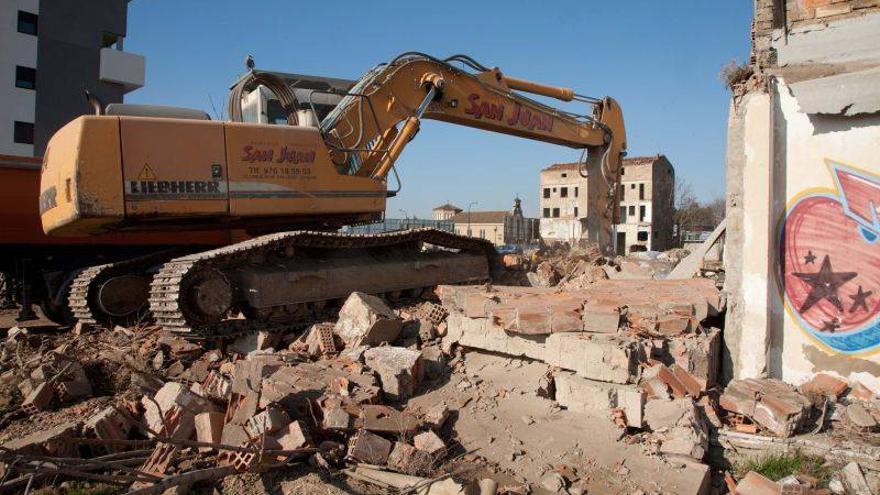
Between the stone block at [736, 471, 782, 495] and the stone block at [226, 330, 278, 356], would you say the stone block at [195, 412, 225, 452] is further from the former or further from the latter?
the stone block at [736, 471, 782, 495]

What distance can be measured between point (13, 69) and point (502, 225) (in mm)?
35611

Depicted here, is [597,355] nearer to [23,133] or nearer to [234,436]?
[234,436]

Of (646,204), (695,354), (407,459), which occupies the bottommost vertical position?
(407,459)

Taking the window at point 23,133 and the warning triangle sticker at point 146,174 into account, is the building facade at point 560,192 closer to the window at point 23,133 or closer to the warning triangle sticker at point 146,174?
the window at point 23,133

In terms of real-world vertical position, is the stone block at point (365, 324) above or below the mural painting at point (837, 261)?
below

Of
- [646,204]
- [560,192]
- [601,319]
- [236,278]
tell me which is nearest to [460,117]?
[236,278]

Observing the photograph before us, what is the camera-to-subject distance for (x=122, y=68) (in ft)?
91.2

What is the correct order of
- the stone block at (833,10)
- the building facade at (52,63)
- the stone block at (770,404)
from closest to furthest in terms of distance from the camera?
the stone block at (770,404), the stone block at (833,10), the building facade at (52,63)

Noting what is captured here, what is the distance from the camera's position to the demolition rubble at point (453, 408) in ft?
13.7

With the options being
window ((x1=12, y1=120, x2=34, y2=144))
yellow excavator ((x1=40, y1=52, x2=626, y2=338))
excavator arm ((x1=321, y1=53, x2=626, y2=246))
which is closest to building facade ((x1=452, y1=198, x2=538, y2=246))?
window ((x1=12, y1=120, x2=34, y2=144))

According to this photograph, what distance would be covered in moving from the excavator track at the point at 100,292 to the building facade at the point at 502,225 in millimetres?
34027

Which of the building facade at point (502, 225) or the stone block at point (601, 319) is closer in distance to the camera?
the stone block at point (601, 319)

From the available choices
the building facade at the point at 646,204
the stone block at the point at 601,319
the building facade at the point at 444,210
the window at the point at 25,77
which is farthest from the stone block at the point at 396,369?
the building facade at the point at 444,210

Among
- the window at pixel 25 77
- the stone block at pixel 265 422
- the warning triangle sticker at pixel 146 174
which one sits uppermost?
the window at pixel 25 77
